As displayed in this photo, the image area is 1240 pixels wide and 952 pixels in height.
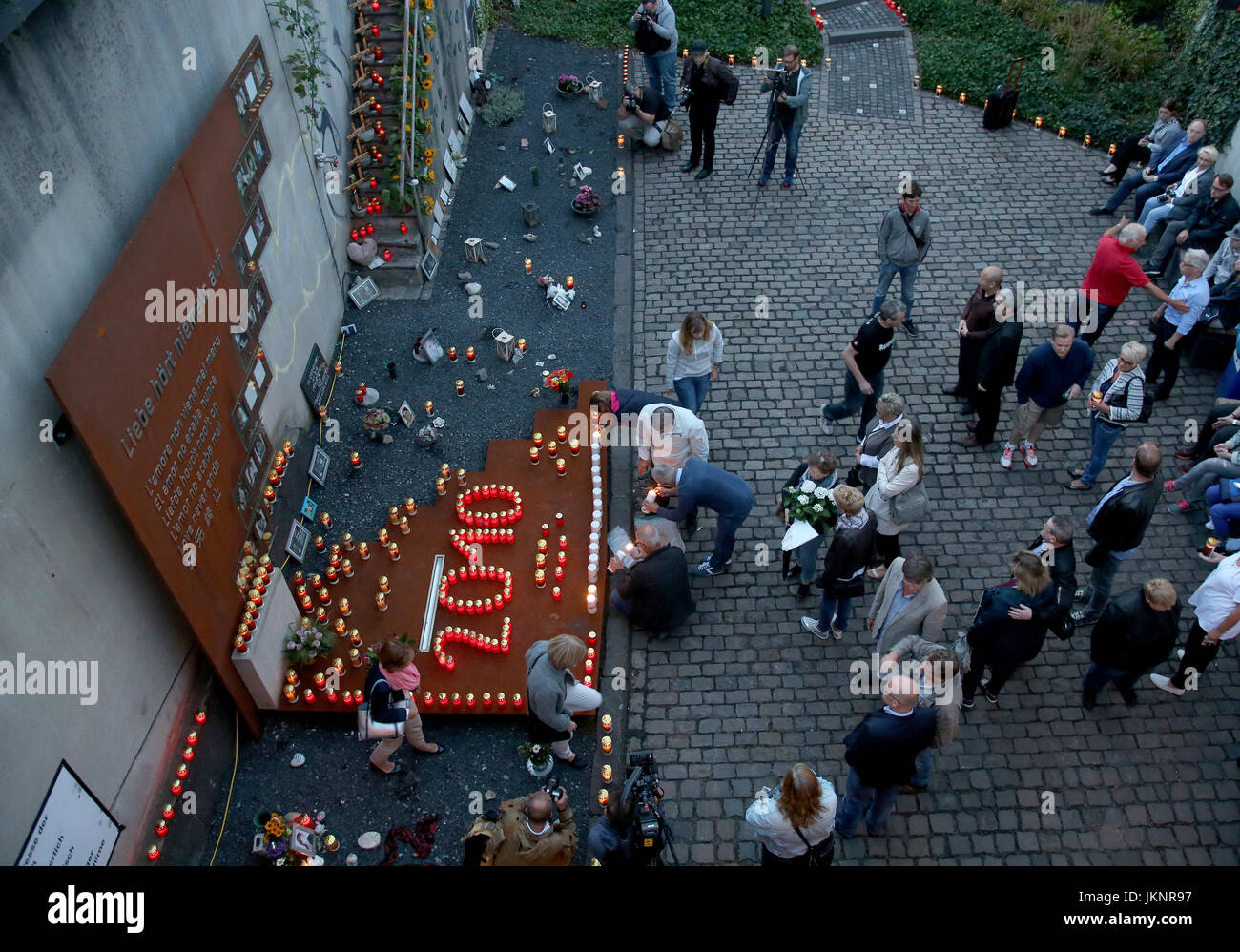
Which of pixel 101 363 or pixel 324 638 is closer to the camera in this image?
pixel 101 363

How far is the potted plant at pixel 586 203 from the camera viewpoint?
13586 mm

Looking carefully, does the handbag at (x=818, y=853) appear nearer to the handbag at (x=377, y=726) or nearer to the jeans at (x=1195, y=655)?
the handbag at (x=377, y=726)

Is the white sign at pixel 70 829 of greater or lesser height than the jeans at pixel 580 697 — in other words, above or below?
above

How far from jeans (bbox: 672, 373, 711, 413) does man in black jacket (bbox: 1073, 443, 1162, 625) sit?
12.9 ft

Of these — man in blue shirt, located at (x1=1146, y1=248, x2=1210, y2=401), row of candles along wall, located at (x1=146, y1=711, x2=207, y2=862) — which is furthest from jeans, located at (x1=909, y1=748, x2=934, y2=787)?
man in blue shirt, located at (x1=1146, y1=248, x2=1210, y2=401)

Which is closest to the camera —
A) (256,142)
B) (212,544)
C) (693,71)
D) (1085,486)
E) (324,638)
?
(212,544)

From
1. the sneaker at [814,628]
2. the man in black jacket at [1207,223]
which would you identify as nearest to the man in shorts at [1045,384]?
the sneaker at [814,628]

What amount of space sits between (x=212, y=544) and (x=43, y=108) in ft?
10.9

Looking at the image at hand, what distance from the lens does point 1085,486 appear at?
10.0 metres

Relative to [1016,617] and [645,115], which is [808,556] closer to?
[1016,617]

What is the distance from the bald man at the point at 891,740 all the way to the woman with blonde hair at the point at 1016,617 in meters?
1.29

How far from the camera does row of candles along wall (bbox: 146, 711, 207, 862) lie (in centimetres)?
712
